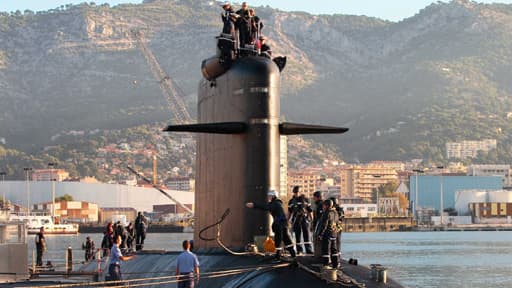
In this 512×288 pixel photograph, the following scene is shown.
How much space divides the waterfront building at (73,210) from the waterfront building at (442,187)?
173 ft

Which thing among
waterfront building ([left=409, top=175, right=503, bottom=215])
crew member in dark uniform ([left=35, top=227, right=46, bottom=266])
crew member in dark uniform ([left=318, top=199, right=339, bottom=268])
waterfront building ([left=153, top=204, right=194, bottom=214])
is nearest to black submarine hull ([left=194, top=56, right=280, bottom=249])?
crew member in dark uniform ([left=318, top=199, right=339, bottom=268])

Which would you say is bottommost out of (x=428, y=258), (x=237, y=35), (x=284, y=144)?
(x=428, y=258)

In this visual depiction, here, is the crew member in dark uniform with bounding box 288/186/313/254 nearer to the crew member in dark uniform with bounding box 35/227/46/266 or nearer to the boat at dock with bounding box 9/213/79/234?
the crew member in dark uniform with bounding box 35/227/46/266

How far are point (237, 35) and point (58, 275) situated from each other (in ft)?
28.8

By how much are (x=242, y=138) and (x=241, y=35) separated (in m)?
1.95

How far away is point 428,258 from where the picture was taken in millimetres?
59844

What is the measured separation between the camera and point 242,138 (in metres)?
14.7

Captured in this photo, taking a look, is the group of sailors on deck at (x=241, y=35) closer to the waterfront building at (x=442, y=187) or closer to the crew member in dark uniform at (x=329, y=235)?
the crew member in dark uniform at (x=329, y=235)

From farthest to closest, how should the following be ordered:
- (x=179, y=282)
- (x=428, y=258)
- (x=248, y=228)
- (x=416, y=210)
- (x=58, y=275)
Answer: (x=416, y=210)
(x=428, y=258)
(x=58, y=275)
(x=248, y=228)
(x=179, y=282)

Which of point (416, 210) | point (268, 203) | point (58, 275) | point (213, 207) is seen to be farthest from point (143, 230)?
point (416, 210)

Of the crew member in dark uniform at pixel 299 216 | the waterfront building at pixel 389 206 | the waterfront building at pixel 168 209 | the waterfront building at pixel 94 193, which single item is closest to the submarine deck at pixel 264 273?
the crew member in dark uniform at pixel 299 216

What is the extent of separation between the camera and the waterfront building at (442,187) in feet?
583

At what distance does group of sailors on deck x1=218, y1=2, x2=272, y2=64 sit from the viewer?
613 inches

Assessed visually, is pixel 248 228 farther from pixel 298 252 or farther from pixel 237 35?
pixel 237 35
